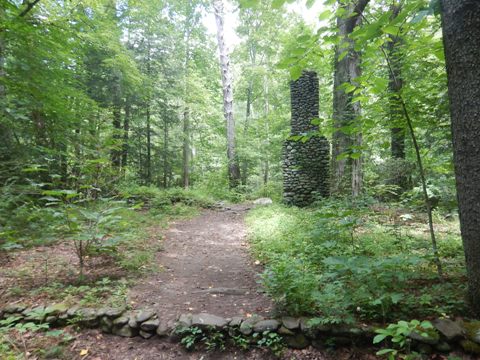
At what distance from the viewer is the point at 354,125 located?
299 centimetres

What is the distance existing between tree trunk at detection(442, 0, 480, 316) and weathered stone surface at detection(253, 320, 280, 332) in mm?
1771

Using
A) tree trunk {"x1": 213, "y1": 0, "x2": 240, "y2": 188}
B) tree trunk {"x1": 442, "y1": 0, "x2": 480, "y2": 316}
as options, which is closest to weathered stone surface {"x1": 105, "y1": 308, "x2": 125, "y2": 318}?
tree trunk {"x1": 442, "y1": 0, "x2": 480, "y2": 316}

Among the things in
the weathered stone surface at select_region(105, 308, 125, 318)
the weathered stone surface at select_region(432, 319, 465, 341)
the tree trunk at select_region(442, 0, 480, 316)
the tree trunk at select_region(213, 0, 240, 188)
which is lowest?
the weathered stone surface at select_region(105, 308, 125, 318)

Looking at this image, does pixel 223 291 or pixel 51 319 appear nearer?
pixel 51 319

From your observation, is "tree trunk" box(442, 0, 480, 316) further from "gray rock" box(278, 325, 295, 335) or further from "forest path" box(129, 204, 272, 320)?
"forest path" box(129, 204, 272, 320)

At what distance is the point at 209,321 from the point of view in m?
2.90

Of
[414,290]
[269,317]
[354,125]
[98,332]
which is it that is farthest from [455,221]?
[98,332]

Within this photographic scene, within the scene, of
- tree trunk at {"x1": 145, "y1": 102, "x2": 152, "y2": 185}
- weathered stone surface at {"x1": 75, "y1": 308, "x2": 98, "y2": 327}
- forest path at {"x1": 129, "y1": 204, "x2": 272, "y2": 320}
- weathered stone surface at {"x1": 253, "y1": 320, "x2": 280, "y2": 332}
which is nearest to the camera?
weathered stone surface at {"x1": 253, "y1": 320, "x2": 280, "y2": 332}

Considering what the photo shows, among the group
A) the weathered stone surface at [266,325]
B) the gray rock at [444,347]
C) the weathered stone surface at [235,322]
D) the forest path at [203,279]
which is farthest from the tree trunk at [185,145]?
the gray rock at [444,347]

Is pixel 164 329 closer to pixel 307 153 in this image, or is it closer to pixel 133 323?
pixel 133 323

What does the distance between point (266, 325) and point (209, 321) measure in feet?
2.10

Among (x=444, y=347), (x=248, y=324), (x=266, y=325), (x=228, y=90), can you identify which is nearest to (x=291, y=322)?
(x=266, y=325)

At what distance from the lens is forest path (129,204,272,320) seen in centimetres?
345

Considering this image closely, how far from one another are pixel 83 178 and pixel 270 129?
38.4 ft
